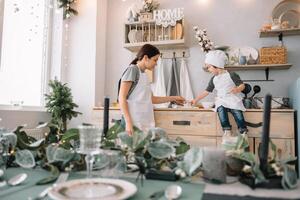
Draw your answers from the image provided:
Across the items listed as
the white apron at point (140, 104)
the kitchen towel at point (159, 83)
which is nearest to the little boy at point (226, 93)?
the kitchen towel at point (159, 83)

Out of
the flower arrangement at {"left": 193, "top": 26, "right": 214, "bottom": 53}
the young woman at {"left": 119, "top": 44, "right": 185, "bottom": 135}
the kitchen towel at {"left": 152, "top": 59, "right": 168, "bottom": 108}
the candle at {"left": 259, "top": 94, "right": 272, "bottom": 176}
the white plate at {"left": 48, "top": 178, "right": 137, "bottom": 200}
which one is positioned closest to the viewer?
the white plate at {"left": 48, "top": 178, "right": 137, "bottom": 200}

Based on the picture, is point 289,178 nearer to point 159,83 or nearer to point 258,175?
point 258,175

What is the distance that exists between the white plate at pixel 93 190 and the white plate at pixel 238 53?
107 inches

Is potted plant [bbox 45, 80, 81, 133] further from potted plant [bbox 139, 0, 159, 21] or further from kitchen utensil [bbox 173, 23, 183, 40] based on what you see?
kitchen utensil [bbox 173, 23, 183, 40]

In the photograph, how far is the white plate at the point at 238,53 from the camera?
325 cm

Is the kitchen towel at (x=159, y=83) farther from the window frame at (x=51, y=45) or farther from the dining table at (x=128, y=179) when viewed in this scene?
the dining table at (x=128, y=179)

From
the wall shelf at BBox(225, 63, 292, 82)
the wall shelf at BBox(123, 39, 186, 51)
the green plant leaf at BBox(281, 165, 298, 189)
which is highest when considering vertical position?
the wall shelf at BBox(123, 39, 186, 51)

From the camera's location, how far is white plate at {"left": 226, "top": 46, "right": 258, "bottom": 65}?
128 inches

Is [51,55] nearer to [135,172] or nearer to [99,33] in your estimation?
[99,33]

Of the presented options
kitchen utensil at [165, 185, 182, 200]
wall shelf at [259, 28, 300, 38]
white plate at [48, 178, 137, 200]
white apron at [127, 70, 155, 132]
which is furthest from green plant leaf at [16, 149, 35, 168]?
wall shelf at [259, 28, 300, 38]

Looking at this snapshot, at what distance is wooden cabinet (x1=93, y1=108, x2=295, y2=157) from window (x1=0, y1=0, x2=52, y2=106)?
1.17 meters

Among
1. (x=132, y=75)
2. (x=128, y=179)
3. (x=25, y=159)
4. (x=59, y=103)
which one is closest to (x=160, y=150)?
(x=128, y=179)

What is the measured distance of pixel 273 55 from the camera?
10.1 feet

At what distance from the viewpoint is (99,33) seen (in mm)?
3727
